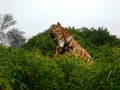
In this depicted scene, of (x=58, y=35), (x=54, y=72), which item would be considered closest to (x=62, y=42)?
(x=58, y=35)

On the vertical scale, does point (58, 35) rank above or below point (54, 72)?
above

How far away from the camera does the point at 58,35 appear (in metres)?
13.9

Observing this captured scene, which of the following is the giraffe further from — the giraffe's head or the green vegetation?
the green vegetation

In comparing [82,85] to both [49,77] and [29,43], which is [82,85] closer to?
[49,77]

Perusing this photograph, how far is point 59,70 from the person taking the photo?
8531 mm

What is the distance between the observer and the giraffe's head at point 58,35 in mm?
13837

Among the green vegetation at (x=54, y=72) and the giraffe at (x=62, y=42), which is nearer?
the green vegetation at (x=54, y=72)

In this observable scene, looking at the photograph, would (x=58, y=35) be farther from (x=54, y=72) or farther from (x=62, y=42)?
(x=54, y=72)

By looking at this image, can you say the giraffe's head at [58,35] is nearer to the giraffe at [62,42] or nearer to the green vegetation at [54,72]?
the giraffe at [62,42]

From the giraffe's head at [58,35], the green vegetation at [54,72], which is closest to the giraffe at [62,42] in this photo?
the giraffe's head at [58,35]

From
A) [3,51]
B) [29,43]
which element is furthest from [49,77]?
[29,43]

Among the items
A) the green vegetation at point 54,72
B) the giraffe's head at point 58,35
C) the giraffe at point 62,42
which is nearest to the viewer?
the green vegetation at point 54,72

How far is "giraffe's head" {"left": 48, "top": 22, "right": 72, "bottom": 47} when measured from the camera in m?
13.8

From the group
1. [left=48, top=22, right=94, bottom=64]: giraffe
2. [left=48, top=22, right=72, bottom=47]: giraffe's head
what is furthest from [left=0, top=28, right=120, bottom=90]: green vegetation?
[left=48, top=22, right=72, bottom=47]: giraffe's head
